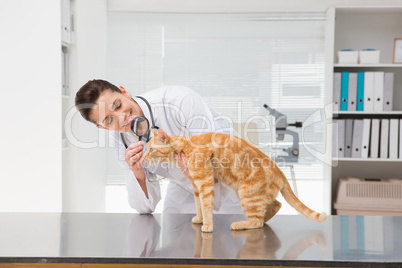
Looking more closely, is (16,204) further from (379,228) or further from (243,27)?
(243,27)

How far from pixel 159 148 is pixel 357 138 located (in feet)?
8.30

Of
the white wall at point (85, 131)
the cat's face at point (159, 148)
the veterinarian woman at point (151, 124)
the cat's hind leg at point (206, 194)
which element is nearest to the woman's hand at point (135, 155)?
the veterinarian woman at point (151, 124)

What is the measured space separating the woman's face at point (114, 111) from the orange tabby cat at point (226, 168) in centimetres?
30

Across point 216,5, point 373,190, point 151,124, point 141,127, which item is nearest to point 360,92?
point 373,190

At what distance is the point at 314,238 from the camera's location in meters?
1.15

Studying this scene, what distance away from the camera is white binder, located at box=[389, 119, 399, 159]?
10.9 feet

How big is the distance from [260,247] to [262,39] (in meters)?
3.10

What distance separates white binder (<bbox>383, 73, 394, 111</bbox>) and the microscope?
2.14 feet

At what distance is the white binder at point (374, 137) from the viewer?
3359mm

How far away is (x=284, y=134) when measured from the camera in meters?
3.80

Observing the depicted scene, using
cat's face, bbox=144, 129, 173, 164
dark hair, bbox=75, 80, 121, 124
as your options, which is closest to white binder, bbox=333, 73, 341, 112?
dark hair, bbox=75, 80, 121, 124

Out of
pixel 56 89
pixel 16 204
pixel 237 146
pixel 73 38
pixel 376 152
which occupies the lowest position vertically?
pixel 16 204

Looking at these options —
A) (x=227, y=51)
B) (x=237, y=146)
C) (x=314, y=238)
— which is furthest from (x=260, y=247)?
(x=227, y=51)

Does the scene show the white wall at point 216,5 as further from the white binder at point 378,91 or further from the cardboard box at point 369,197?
the cardboard box at point 369,197
